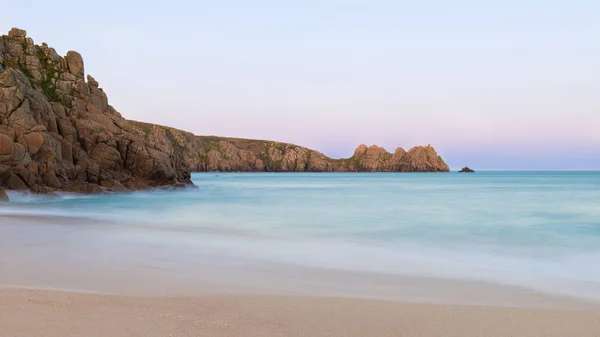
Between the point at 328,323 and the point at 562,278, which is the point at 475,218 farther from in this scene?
the point at 328,323

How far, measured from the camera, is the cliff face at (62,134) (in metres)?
27.6

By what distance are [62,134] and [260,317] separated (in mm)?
32214

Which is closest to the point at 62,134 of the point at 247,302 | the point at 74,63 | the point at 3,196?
the point at 3,196

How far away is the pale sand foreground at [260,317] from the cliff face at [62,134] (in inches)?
946

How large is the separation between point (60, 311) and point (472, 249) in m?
10.7

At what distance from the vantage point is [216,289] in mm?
7168

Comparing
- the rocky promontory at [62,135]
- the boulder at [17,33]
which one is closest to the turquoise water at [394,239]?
the rocky promontory at [62,135]

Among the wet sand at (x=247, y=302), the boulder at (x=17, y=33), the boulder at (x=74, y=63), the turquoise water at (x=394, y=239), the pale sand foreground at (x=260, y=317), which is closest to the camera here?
the pale sand foreground at (x=260, y=317)

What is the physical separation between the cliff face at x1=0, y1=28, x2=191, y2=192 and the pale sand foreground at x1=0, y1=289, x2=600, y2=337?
78.8 feet

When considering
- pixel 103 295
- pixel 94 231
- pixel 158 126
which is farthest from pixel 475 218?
pixel 158 126

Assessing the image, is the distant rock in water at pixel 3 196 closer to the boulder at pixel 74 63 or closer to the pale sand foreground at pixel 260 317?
the boulder at pixel 74 63

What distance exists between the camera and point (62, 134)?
33.2 metres

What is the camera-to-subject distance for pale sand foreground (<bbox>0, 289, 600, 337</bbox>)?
193 inches

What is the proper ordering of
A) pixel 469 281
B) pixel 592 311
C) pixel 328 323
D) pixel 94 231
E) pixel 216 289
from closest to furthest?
pixel 328 323 → pixel 592 311 → pixel 216 289 → pixel 469 281 → pixel 94 231
